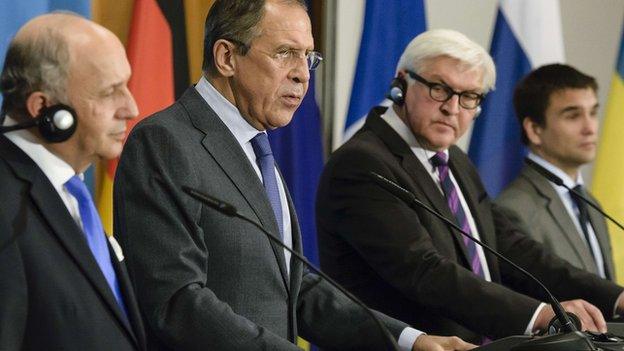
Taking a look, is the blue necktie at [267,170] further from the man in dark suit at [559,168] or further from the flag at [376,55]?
the flag at [376,55]

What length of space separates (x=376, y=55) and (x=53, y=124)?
2902 mm

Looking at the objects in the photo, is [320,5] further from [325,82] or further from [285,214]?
[285,214]

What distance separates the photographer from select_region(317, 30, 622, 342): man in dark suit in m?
3.32

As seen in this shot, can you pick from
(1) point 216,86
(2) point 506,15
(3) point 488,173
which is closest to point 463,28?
(2) point 506,15

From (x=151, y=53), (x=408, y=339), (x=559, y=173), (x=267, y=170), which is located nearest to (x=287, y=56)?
(x=267, y=170)

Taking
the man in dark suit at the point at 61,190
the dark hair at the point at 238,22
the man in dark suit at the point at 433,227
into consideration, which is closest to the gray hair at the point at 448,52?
the man in dark suit at the point at 433,227

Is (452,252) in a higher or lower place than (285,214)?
lower

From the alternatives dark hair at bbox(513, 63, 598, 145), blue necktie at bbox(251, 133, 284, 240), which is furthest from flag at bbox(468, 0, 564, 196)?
blue necktie at bbox(251, 133, 284, 240)

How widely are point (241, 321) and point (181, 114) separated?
53cm

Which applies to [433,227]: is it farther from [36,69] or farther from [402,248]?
[36,69]

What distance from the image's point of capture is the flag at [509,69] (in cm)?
545

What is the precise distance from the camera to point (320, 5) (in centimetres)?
482

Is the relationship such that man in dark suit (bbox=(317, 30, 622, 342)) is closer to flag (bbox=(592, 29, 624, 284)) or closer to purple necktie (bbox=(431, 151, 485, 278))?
purple necktie (bbox=(431, 151, 485, 278))

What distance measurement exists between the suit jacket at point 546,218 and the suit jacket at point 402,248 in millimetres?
473
